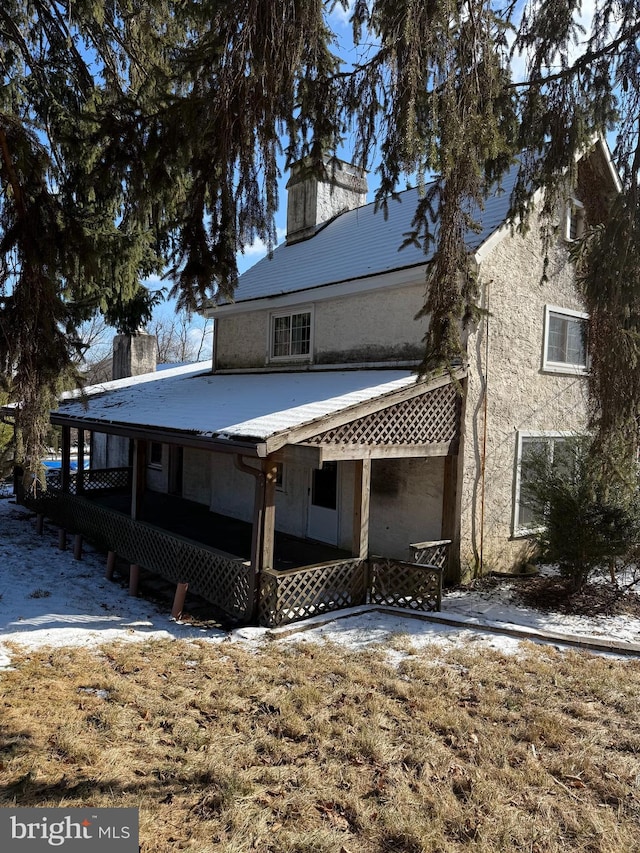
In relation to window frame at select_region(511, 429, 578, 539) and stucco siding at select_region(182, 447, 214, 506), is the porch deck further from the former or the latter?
window frame at select_region(511, 429, 578, 539)

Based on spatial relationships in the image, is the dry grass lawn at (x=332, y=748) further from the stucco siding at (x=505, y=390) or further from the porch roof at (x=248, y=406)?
the stucco siding at (x=505, y=390)

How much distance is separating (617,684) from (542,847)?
307cm

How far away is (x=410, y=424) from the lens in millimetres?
9086

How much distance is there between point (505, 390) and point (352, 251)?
5088mm

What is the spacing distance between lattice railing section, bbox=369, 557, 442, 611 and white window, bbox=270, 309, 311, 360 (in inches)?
232

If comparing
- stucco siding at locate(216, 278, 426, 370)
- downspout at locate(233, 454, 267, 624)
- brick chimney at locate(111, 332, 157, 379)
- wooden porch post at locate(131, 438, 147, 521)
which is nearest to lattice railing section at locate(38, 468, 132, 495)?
brick chimney at locate(111, 332, 157, 379)

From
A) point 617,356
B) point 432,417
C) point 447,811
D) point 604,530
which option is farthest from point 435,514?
point 447,811

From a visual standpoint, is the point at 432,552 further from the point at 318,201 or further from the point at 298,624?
the point at 318,201

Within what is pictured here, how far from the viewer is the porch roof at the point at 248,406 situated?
307 inches

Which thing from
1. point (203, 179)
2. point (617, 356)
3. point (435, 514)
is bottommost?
point (435, 514)

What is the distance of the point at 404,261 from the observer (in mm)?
10781

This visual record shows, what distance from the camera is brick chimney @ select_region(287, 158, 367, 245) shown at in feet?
56.3

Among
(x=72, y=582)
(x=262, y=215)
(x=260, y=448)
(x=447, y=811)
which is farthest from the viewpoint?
(x=72, y=582)

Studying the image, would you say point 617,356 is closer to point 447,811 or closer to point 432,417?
point 432,417
